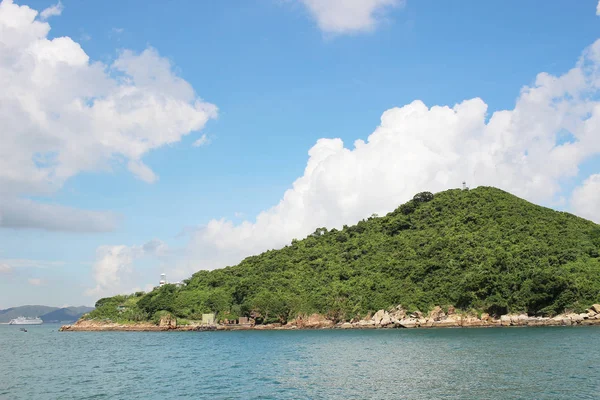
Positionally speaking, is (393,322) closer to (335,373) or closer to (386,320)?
(386,320)

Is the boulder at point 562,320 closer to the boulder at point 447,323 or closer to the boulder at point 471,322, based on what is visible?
the boulder at point 471,322

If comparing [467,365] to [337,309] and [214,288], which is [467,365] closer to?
[337,309]

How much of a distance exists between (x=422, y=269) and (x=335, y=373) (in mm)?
64789

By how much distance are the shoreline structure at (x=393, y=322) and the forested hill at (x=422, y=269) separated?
160 cm

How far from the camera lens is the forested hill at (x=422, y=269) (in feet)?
257

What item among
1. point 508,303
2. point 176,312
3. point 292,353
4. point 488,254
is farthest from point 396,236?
point 292,353

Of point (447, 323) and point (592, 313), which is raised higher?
point (592, 313)

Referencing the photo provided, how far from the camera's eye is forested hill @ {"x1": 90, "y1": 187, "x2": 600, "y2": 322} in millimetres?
78375

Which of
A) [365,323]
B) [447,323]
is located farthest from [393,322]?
[447,323]

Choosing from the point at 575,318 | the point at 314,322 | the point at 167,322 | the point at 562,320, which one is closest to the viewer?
the point at 575,318

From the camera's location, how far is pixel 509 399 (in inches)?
875

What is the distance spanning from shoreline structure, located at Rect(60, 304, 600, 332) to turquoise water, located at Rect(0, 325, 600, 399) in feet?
84.1

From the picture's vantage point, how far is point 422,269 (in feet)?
306

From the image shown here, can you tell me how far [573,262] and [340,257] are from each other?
53.6 m
